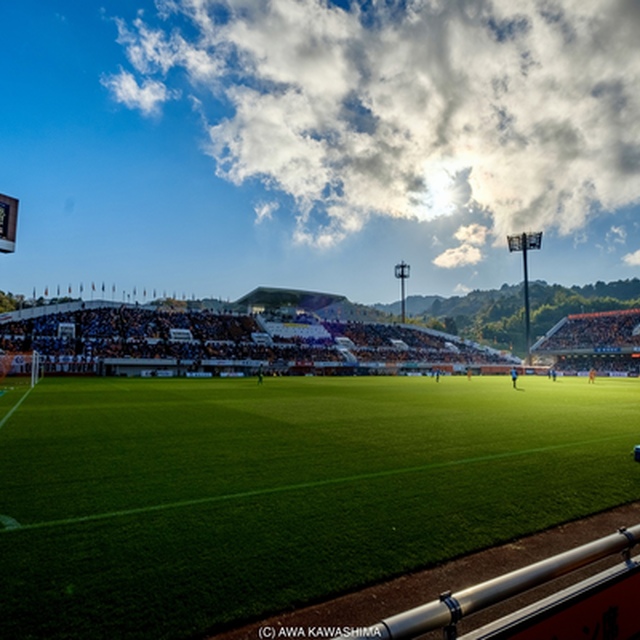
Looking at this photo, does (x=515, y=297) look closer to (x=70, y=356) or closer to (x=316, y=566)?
(x=70, y=356)

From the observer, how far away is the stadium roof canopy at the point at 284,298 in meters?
74.8

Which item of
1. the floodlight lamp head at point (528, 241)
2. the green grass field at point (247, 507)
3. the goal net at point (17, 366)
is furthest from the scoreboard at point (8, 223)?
the floodlight lamp head at point (528, 241)

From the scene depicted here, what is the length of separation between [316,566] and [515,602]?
1.84 m

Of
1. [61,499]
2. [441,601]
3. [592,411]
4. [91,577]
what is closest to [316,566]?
[91,577]

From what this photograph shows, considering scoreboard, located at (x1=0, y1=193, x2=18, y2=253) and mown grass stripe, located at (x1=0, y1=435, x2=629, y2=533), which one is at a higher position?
scoreboard, located at (x1=0, y1=193, x2=18, y2=253)

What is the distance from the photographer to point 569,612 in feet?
8.41

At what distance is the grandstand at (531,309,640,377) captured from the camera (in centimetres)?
6644

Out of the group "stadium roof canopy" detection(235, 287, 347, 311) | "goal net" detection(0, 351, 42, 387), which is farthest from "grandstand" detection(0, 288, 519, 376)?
"goal net" detection(0, 351, 42, 387)

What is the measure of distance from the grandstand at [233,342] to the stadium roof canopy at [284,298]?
0.19 m

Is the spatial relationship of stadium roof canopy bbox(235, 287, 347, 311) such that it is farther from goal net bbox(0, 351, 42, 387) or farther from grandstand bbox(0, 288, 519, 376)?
goal net bbox(0, 351, 42, 387)

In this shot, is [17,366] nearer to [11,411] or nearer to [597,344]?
[11,411]

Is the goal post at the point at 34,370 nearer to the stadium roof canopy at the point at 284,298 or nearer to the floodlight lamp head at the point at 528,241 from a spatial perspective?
the stadium roof canopy at the point at 284,298

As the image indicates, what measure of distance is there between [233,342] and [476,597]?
198 feet

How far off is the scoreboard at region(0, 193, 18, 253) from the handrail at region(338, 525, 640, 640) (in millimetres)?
22331
